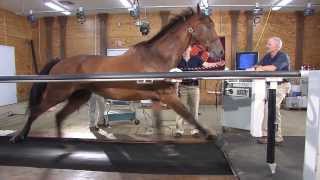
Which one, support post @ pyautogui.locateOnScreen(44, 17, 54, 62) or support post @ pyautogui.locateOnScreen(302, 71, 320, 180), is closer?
support post @ pyautogui.locateOnScreen(302, 71, 320, 180)

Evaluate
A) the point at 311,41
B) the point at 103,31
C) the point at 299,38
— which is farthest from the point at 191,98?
the point at 311,41

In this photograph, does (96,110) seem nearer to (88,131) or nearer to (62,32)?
(88,131)

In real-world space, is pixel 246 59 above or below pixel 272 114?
above

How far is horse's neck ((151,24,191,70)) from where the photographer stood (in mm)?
3010

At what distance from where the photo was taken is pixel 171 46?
9.87ft

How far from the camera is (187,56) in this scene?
4.41 metres

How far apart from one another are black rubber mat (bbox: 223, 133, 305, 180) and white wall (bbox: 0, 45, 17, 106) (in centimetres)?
781

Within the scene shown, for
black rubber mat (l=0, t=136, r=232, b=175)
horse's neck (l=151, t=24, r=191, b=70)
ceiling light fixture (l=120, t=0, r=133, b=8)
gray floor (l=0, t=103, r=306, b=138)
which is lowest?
gray floor (l=0, t=103, r=306, b=138)

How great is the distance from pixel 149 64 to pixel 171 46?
302mm

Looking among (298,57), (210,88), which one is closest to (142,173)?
(210,88)

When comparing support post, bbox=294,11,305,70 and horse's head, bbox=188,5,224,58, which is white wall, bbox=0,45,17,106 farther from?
support post, bbox=294,11,305,70

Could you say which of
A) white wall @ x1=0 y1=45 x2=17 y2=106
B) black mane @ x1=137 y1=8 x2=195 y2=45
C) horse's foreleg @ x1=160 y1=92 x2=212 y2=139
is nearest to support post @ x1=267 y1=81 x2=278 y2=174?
horse's foreleg @ x1=160 y1=92 x2=212 y2=139

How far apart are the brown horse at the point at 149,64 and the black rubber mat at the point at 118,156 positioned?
26 cm

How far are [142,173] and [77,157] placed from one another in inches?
27.5
